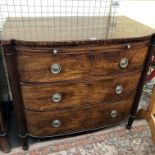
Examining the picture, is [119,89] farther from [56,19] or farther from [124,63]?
[56,19]

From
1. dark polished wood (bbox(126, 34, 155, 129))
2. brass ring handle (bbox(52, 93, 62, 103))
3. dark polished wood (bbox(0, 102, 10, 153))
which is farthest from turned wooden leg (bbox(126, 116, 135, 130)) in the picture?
dark polished wood (bbox(0, 102, 10, 153))

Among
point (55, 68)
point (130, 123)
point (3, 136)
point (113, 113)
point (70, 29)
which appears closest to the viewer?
point (55, 68)

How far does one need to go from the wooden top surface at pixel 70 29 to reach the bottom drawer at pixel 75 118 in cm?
48

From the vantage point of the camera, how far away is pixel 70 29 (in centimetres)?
117

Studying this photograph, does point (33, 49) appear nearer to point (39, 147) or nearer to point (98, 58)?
point (98, 58)

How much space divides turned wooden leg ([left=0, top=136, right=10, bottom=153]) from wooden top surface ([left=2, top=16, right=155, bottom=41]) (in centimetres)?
71

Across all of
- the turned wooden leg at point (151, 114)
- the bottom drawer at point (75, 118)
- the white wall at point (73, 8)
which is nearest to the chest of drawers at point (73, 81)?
the bottom drawer at point (75, 118)

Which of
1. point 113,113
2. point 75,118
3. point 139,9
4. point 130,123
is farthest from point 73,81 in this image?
point 139,9

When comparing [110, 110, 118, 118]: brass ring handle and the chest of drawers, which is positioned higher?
the chest of drawers

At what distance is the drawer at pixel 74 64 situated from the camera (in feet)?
3.37

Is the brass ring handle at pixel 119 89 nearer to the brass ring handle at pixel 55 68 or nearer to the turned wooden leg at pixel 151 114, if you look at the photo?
the turned wooden leg at pixel 151 114

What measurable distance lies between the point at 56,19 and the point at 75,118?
683 mm

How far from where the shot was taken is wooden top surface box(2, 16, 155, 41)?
1042 millimetres

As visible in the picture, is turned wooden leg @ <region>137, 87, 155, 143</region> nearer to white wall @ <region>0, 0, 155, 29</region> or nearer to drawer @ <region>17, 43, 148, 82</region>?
drawer @ <region>17, 43, 148, 82</region>
